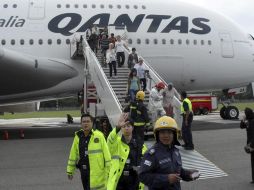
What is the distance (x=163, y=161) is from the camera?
3.85 metres

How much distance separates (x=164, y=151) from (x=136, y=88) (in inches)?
392

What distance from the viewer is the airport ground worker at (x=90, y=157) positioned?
5523 mm

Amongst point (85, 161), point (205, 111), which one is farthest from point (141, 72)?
point (205, 111)

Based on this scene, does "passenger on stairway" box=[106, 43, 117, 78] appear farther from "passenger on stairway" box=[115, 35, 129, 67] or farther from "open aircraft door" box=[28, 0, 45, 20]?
"open aircraft door" box=[28, 0, 45, 20]

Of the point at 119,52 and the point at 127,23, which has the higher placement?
the point at 127,23

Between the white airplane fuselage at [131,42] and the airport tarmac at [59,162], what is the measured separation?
4011 mm

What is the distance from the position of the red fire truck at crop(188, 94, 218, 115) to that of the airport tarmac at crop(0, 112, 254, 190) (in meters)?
21.6

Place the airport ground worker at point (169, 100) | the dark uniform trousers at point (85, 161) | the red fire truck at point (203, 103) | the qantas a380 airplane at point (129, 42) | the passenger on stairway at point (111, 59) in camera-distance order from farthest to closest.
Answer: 1. the red fire truck at point (203, 103)
2. the qantas a380 airplane at point (129, 42)
3. the passenger on stairway at point (111, 59)
4. the airport ground worker at point (169, 100)
5. the dark uniform trousers at point (85, 161)

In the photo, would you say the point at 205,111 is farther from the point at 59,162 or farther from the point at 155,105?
the point at 59,162

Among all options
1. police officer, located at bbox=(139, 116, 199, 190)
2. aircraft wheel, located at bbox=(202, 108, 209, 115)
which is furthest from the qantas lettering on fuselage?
aircraft wheel, located at bbox=(202, 108, 209, 115)

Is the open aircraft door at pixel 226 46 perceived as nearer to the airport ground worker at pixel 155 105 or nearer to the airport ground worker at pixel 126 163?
the airport ground worker at pixel 155 105

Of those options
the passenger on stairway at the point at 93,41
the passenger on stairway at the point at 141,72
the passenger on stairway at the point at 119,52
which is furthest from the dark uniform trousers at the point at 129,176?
the passenger on stairway at the point at 93,41

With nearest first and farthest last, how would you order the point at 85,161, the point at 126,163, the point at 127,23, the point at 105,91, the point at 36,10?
the point at 126,163 → the point at 85,161 → the point at 105,91 → the point at 36,10 → the point at 127,23

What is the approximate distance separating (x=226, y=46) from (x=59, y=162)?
12.0 metres
